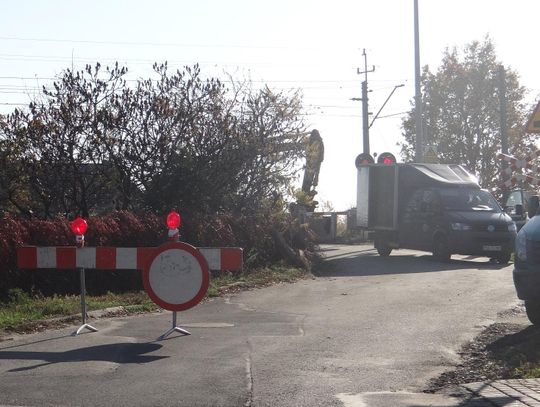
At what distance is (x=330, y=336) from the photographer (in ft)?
32.9

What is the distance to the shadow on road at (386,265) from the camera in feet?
62.3

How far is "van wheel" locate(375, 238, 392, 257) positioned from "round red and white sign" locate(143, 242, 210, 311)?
1424 cm

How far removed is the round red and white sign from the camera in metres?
10.2

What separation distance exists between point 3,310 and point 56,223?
2.61 metres

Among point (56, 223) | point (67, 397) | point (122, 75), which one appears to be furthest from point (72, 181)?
point (67, 397)

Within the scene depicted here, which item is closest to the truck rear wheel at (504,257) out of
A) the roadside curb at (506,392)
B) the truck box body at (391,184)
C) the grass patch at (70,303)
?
the truck box body at (391,184)

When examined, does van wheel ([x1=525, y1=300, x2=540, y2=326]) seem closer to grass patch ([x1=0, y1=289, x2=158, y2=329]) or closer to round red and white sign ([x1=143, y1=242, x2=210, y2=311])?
round red and white sign ([x1=143, y1=242, x2=210, y2=311])

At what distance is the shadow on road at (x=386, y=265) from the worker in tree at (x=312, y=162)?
88.0 inches

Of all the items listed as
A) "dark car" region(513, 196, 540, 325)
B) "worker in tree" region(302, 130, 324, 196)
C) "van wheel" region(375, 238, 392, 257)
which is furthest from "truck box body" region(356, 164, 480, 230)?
"dark car" region(513, 196, 540, 325)

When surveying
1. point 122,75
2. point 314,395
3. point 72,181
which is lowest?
point 314,395

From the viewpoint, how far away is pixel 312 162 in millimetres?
21906

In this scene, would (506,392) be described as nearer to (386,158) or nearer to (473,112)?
(386,158)

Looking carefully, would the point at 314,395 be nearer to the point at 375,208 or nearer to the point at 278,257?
the point at 278,257

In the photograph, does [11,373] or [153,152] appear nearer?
[11,373]
